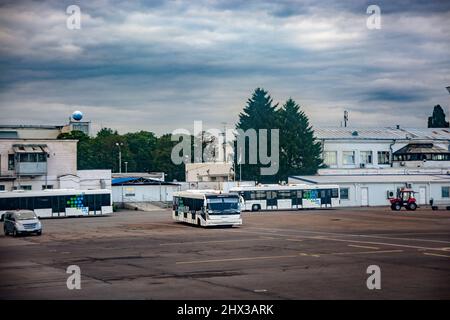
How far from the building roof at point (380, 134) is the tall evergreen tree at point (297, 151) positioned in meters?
3.60

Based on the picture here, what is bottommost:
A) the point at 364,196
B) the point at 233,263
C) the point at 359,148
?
the point at 233,263

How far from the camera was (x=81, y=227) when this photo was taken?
53.5 metres

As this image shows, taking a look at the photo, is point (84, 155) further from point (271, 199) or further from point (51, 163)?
point (271, 199)

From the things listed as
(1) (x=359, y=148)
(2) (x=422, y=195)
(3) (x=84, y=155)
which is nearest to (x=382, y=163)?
(1) (x=359, y=148)

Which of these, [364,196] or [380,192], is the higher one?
[380,192]

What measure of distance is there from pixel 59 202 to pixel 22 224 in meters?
23.2

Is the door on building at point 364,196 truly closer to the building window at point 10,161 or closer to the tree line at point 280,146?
the tree line at point 280,146

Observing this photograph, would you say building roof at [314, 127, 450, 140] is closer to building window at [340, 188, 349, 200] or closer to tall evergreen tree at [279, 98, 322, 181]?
tall evergreen tree at [279, 98, 322, 181]

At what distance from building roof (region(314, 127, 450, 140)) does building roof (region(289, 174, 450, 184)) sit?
637 inches

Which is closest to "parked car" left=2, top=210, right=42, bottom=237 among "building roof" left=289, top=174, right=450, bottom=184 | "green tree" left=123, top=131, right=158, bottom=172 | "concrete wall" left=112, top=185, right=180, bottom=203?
"concrete wall" left=112, top=185, right=180, bottom=203

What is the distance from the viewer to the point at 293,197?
78.0 metres

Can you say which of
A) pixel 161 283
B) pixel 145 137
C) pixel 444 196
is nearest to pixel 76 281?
pixel 161 283

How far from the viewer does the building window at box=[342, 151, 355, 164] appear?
4237 inches
